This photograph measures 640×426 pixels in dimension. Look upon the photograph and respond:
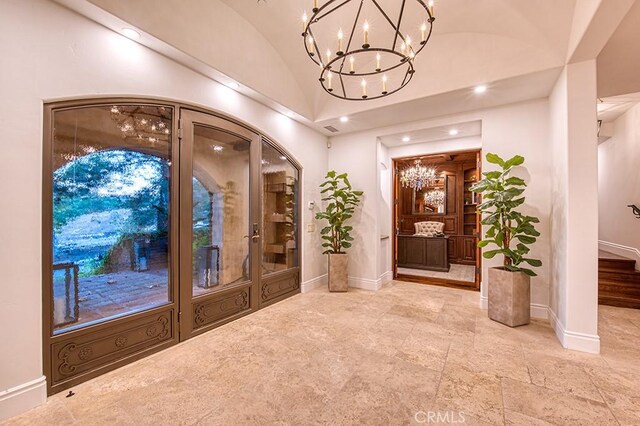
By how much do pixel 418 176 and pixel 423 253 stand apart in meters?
2.41

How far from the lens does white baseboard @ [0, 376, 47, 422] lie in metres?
1.82

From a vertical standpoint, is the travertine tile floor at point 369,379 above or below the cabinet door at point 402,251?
below

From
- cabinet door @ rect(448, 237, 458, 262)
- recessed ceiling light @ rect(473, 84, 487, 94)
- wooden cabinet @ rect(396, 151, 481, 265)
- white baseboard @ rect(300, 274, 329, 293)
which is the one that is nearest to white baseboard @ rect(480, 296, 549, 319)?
recessed ceiling light @ rect(473, 84, 487, 94)

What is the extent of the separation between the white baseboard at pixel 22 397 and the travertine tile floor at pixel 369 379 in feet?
0.28

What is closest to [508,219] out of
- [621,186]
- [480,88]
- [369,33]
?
[480,88]

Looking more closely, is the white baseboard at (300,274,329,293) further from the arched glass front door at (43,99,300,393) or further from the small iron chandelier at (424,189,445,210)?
the small iron chandelier at (424,189,445,210)

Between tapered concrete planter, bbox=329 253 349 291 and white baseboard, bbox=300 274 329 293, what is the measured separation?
41cm

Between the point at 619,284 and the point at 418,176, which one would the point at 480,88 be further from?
the point at 418,176

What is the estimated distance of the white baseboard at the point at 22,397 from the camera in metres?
1.82

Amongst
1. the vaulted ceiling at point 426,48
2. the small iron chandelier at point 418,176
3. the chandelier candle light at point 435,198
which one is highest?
the vaulted ceiling at point 426,48

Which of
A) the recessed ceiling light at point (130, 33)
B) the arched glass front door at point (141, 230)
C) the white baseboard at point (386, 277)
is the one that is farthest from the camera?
the white baseboard at point (386, 277)

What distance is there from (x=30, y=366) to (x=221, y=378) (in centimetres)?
137

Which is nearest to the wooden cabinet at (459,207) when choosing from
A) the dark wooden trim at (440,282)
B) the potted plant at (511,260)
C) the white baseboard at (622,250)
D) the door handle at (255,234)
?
the dark wooden trim at (440,282)

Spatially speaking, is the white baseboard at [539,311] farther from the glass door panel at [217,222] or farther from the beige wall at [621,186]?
the glass door panel at [217,222]
